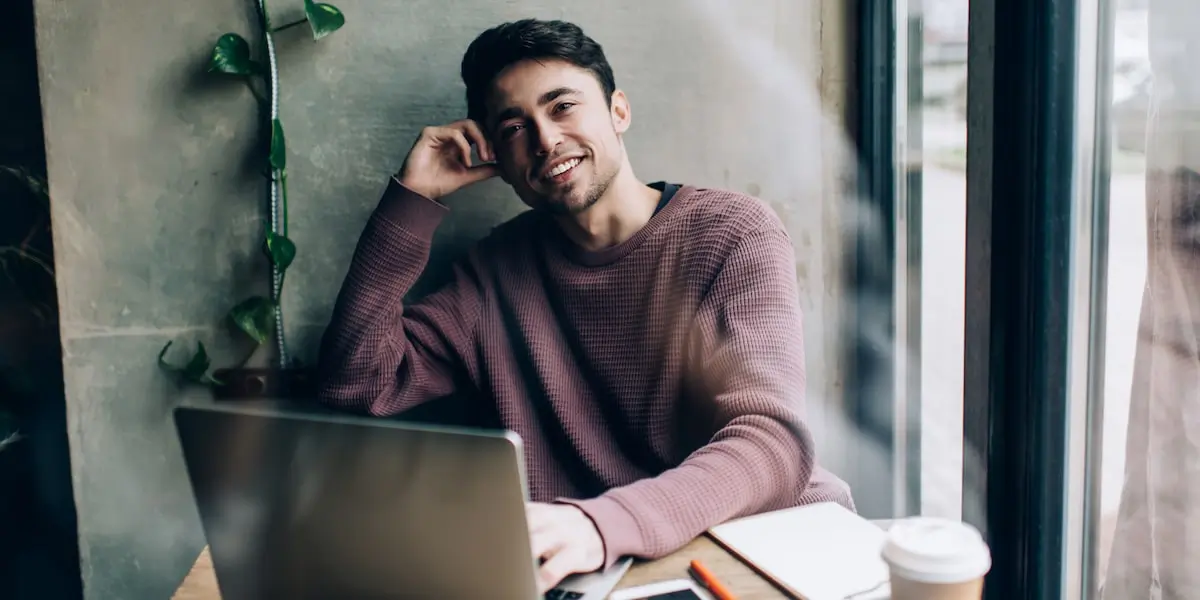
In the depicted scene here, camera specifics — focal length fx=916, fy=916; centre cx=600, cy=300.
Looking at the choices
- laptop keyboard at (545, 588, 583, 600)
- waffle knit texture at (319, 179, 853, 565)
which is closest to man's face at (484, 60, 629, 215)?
waffle knit texture at (319, 179, 853, 565)

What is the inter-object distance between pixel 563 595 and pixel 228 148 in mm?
1257

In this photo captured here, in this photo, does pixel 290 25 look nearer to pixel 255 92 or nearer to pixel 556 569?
pixel 255 92

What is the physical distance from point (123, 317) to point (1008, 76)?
164 centimetres

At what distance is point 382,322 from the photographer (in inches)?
63.9

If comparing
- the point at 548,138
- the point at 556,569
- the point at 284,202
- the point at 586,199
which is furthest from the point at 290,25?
the point at 556,569

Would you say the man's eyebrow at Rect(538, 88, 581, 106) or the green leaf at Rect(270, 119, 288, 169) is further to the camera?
the green leaf at Rect(270, 119, 288, 169)

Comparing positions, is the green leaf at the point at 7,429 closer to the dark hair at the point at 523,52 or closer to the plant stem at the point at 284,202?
the plant stem at the point at 284,202

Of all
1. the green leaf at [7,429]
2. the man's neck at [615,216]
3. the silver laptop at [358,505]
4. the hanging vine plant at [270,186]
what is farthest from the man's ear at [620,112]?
the green leaf at [7,429]

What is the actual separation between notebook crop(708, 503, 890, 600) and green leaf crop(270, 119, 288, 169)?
45.5 inches

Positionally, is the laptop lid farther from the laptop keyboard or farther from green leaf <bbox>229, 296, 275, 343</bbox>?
green leaf <bbox>229, 296, 275, 343</bbox>

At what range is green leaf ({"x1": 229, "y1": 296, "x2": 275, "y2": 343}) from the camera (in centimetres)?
180

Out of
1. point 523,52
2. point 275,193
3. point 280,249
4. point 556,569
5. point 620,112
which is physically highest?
point 523,52

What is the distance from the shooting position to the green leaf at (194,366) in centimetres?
181

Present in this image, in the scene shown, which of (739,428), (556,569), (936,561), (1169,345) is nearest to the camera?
(936,561)
